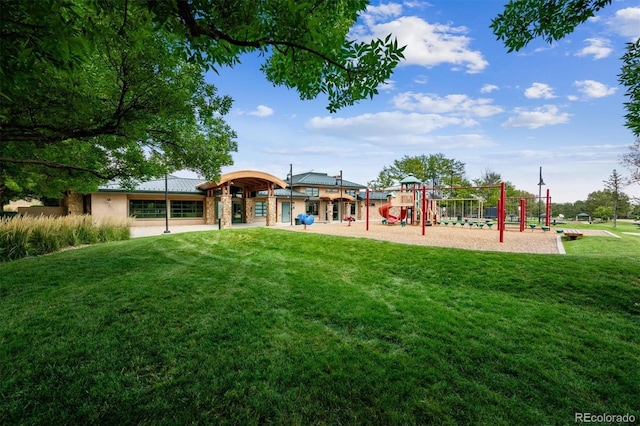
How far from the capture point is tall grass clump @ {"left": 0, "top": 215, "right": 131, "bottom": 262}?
27.7 feet

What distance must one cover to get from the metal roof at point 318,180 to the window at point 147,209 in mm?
13700

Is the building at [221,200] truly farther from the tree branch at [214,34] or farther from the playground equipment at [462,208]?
→ the tree branch at [214,34]

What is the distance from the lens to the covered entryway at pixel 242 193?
20.2 m

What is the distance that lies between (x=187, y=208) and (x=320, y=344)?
23097 mm

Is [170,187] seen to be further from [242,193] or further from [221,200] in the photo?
[221,200]

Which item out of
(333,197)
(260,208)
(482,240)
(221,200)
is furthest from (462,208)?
(221,200)

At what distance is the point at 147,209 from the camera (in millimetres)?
21672

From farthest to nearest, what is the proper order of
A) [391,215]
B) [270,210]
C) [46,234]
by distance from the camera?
1. [391,215]
2. [270,210]
3. [46,234]

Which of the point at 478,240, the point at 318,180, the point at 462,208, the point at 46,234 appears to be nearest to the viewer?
the point at 46,234

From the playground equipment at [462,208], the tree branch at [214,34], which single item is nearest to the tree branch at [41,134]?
the tree branch at [214,34]

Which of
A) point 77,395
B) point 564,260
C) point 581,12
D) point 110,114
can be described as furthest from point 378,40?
point 564,260

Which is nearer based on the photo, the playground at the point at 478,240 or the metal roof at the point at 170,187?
the playground at the point at 478,240

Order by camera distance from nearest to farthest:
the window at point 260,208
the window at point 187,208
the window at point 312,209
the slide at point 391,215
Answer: the slide at point 391,215 < the window at point 187,208 < the window at point 260,208 < the window at point 312,209

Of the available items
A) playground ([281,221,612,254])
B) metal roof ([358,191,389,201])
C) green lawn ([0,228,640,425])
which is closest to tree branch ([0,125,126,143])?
green lawn ([0,228,640,425])
